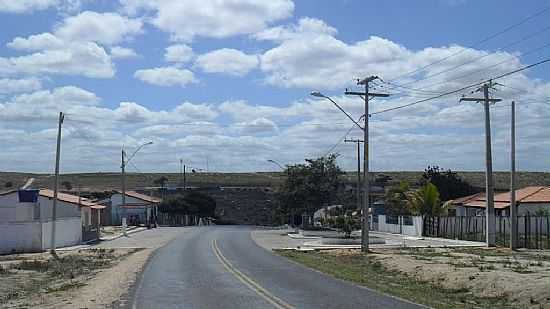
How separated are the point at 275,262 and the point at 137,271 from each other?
734 centimetres

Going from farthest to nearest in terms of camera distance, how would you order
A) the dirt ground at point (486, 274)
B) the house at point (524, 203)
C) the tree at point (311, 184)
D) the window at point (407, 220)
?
the tree at point (311, 184), the window at point (407, 220), the house at point (524, 203), the dirt ground at point (486, 274)

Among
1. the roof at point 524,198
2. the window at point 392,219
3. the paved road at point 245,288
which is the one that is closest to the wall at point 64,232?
the paved road at point 245,288

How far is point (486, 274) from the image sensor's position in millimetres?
24406

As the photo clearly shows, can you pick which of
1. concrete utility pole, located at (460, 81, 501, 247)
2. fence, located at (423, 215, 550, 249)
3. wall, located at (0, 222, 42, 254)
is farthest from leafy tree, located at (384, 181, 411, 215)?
wall, located at (0, 222, 42, 254)

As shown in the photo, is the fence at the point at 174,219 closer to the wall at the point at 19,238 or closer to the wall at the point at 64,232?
the wall at the point at 64,232

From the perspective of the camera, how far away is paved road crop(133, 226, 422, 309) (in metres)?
17.6

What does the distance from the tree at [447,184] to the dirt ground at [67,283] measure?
170ft

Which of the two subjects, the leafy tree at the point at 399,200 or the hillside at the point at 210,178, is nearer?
the leafy tree at the point at 399,200

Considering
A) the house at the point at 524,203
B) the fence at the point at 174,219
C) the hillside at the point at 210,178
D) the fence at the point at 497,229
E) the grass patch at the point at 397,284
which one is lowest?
the fence at the point at 174,219

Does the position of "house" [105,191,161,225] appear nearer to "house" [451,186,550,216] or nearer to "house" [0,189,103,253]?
"house" [0,189,103,253]

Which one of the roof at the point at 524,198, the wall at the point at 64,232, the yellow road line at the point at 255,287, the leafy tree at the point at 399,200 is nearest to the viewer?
the yellow road line at the point at 255,287

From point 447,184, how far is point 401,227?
63.3 ft

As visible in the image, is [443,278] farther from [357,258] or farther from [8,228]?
[8,228]

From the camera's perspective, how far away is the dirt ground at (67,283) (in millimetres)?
19328
